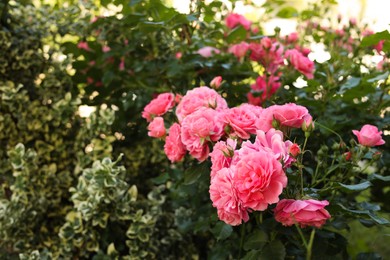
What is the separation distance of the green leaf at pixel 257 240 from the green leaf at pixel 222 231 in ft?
0.24

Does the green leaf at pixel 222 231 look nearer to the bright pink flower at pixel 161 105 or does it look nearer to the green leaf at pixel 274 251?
the green leaf at pixel 274 251

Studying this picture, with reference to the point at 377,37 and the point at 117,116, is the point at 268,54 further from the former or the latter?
the point at 117,116

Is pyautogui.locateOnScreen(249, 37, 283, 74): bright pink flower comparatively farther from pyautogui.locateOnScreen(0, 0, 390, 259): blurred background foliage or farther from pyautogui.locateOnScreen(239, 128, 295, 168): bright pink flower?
pyautogui.locateOnScreen(239, 128, 295, 168): bright pink flower

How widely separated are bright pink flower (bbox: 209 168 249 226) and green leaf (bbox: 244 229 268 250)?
0.23 metres

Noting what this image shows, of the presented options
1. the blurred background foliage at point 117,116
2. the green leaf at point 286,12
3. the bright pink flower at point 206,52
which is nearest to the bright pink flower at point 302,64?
the blurred background foliage at point 117,116

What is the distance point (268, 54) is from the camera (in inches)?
64.6

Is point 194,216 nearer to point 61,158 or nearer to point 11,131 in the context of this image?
point 61,158

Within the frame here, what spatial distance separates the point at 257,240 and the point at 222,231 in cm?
13

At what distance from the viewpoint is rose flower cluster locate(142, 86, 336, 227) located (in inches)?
38.0

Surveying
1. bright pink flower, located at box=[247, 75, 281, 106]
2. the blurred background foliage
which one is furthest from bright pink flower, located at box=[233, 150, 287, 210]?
bright pink flower, located at box=[247, 75, 281, 106]

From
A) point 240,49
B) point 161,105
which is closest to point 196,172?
point 161,105

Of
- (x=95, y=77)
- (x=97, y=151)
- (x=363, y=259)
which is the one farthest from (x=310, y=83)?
(x=95, y=77)

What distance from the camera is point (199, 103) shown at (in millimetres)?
1248

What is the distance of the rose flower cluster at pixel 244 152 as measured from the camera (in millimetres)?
966
